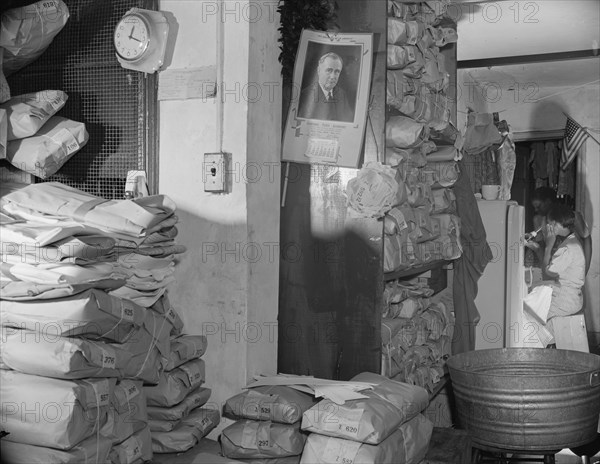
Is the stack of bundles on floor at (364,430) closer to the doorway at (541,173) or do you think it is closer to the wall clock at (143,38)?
the wall clock at (143,38)

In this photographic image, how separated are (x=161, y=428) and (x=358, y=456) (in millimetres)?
828

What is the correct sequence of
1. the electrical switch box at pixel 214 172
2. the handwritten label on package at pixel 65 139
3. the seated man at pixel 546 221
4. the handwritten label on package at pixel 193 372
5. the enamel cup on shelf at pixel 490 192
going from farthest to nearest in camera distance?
the seated man at pixel 546 221, the enamel cup on shelf at pixel 490 192, the handwritten label on package at pixel 65 139, the electrical switch box at pixel 214 172, the handwritten label on package at pixel 193 372

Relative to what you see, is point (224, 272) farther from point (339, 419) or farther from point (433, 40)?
point (433, 40)

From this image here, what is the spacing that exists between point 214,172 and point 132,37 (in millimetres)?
730

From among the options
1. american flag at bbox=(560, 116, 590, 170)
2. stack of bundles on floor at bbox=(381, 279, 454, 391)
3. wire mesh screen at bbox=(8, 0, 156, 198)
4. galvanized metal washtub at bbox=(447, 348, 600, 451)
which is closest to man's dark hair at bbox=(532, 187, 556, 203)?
american flag at bbox=(560, 116, 590, 170)

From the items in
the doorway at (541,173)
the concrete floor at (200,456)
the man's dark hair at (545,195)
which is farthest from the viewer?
the doorway at (541,173)

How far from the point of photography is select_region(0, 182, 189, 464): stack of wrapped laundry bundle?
246 centimetres

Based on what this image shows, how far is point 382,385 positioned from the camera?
10.4 ft

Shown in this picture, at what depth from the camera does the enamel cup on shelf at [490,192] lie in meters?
5.67

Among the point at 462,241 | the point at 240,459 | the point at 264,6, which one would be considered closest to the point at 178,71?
the point at 264,6

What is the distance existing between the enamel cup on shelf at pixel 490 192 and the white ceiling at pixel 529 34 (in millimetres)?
1415

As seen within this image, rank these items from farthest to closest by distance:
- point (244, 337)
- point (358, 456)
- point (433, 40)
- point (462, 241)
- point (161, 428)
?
1. point (462, 241)
2. point (433, 40)
3. point (244, 337)
4. point (161, 428)
5. point (358, 456)

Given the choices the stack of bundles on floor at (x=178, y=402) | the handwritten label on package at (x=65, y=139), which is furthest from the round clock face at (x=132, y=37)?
the stack of bundles on floor at (x=178, y=402)

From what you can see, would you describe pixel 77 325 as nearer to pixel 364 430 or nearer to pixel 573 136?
pixel 364 430
